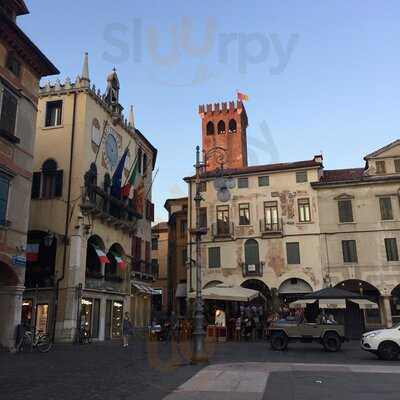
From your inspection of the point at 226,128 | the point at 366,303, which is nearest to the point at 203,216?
the point at 366,303

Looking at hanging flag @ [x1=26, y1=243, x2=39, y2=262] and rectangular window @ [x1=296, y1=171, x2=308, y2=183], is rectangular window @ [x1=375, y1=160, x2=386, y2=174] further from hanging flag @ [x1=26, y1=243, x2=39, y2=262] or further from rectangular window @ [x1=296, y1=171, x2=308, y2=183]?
hanging flag @ [x1=26, y1=243, x2=39, y2=262]

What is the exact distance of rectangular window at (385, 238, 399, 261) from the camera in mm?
33906

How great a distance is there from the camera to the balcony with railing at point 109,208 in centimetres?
2695

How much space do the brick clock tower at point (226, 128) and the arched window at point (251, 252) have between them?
3450 cm

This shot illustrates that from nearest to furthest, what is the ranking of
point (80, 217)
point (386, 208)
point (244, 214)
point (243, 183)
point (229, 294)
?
point (80, 217), point (229, 294), point (386, 208), point (244, 214), point (243, 183)

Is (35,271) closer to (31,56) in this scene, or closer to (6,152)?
(6,152)

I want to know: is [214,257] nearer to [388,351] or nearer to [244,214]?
[244,214]

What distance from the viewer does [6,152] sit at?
18547 mm

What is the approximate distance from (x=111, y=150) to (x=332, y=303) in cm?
1747

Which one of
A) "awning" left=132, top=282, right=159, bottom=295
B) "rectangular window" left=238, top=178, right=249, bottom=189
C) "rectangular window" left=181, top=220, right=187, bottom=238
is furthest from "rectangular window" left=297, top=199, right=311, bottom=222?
"rectangular window" left=181, top=220, right=187, bottom=238

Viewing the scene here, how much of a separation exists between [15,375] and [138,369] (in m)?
3.37

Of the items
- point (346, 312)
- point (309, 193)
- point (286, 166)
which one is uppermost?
point (286, 166)

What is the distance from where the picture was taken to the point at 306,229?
3616 centimetres

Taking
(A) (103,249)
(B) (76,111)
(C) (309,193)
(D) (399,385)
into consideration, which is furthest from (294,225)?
A: (D) (399,385)
